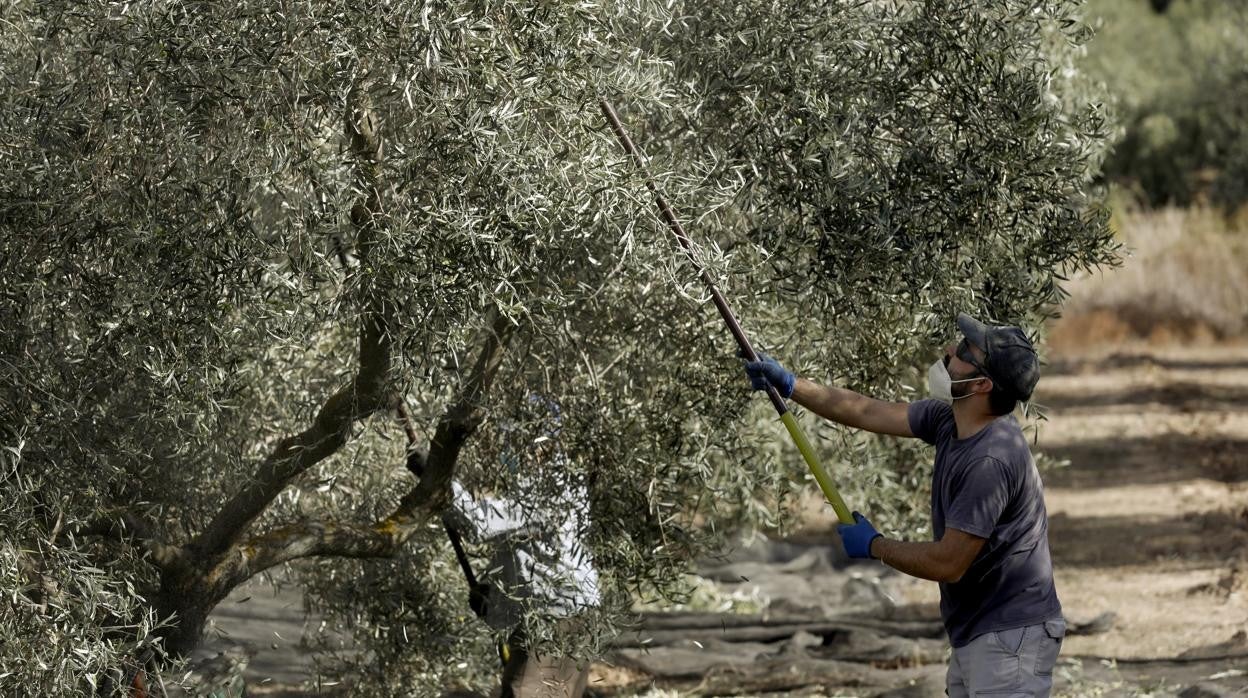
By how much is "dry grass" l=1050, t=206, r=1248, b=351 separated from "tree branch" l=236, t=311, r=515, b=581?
60.9 feet

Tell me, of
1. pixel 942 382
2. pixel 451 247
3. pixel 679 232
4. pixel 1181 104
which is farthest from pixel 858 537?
pixel 1181 104

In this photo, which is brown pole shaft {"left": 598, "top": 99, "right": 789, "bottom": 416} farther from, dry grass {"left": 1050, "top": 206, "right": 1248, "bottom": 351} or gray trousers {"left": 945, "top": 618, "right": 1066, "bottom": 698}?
dry grass {"left": 1050, "top": 206, "right": 1248, "bottom": 351}

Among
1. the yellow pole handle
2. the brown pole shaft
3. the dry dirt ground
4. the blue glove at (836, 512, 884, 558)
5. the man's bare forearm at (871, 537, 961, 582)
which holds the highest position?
the dry dirt ground

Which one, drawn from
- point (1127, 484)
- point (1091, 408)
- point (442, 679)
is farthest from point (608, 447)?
point (1091, 408)

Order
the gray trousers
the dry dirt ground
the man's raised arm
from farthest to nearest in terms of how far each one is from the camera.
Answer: the dry dirt ground → the man's raised arm → the gray trousers

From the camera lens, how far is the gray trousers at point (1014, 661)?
462cm

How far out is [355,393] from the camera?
5434 millimetres

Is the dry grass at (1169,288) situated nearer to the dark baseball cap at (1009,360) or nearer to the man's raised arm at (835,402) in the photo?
the man's raised arm at (835,402)

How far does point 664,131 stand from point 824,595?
716cm

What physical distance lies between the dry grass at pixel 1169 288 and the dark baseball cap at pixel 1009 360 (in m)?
19.2

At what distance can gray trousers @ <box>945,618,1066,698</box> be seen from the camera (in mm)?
4621

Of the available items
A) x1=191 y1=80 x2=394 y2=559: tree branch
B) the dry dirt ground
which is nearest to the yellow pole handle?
x1=191 y1=80 x2=394 y2=559: tree branch

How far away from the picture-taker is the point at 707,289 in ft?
17.4

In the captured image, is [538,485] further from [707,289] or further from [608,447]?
[707,289]
